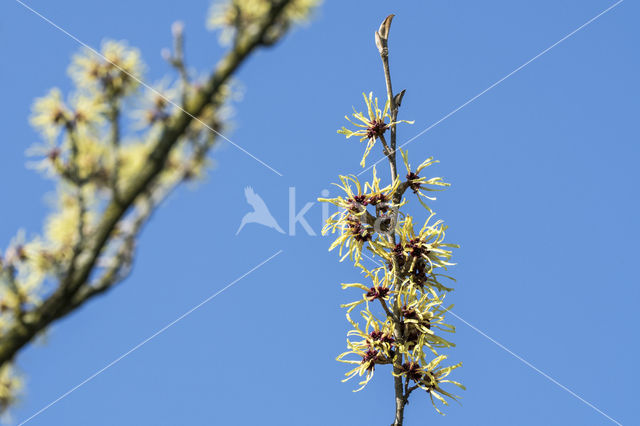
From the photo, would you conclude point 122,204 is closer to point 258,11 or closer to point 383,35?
point 258,11

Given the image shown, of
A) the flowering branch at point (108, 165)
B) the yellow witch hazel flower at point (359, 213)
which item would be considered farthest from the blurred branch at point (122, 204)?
the yellow witch hazel flower at point (359, 213)

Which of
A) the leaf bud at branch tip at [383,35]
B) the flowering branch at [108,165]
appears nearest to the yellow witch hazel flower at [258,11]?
the flowering branch at [108,165]

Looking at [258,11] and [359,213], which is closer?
[258,11]

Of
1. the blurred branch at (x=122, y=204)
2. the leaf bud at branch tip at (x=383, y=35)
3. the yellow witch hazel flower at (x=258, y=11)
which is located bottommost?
the blurred branch at (x=122, y=204)

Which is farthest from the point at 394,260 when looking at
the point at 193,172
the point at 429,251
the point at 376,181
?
the point at 193,172

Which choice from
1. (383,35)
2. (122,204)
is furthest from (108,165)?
(383,35)

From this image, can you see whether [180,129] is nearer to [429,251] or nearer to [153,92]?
[153,92]

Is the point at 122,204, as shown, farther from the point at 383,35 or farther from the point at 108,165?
the point at 383,35

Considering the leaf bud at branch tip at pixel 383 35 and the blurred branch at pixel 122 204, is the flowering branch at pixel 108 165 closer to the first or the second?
the blurred branch at pixel 122 204

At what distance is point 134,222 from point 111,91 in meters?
0.59

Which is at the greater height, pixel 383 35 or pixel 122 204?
pixel 383 35

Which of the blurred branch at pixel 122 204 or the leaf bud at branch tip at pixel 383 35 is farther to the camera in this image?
the leaf bud at branch tip at pixel 383 35

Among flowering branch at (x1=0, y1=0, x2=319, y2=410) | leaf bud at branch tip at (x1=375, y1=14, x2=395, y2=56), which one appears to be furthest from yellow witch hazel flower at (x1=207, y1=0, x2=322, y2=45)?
leaf bud at branch tip at (x1=375, y1=14, x2=395, y2=56)

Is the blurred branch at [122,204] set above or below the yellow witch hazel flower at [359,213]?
below
